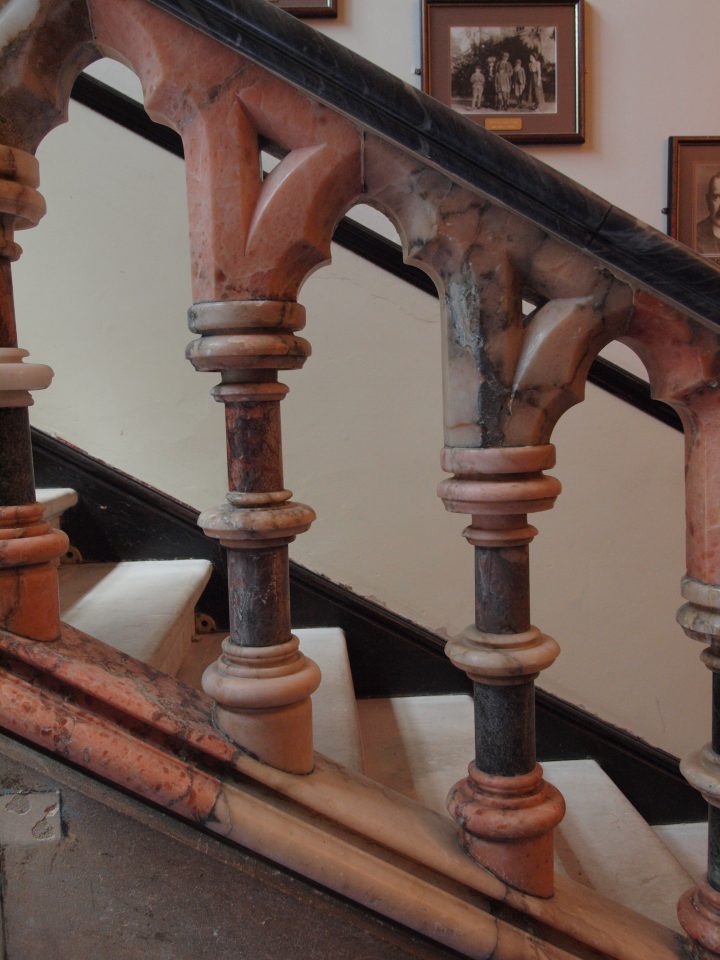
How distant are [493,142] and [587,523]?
149cm

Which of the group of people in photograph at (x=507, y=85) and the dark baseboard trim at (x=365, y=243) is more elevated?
the group of people in photograph at (x=507, y=85)

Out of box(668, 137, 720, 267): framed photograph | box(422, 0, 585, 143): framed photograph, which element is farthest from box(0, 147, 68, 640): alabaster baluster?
box(668, 137, 720, 267): framed photograph

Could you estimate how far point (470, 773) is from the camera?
0.83 m

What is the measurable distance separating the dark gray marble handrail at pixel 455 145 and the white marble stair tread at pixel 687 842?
4.55 feet

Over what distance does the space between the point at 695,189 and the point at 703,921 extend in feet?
6.43

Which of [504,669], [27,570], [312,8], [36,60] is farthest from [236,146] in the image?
[312,8]

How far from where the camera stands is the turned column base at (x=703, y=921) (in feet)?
2.62

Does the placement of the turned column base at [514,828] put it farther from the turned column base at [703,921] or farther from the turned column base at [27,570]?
the turned column base at [27,570]

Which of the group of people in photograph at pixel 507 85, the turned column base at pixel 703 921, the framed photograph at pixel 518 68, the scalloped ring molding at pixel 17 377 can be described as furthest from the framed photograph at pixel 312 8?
the turned column base at pixel 703 921

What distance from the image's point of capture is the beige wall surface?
76.4 inches

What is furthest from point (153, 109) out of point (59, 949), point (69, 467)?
point (69, 467)

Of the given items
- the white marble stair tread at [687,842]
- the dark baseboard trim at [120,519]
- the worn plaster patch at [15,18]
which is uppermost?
the worn plaster patch at [15,18]

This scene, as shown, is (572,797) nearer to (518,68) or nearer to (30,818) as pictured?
(30,818)

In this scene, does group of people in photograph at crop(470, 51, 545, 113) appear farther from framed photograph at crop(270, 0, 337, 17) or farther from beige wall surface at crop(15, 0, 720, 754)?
framed photograph at crop(270, 0, 337, 17)
